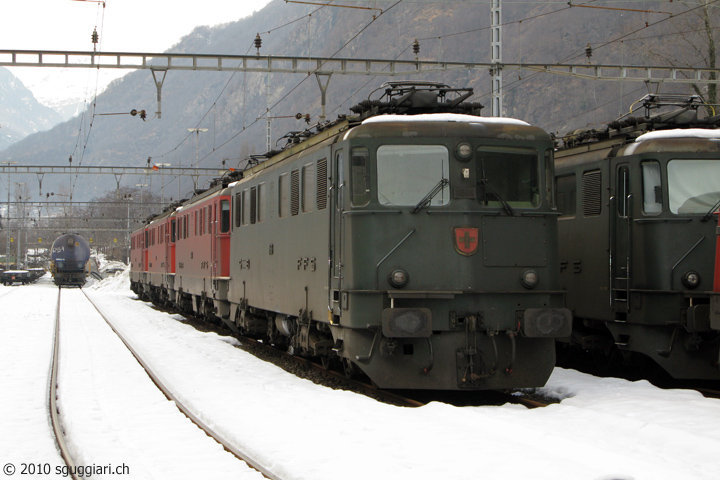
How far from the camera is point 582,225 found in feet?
41.2

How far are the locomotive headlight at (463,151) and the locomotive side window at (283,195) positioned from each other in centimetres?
361

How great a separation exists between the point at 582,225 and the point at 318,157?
411 centimetres

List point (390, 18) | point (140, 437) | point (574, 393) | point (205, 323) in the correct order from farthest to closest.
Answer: point (390, 18) → point (205, 323) → point (574, 393) → point (140, 437)

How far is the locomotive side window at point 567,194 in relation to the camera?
42.4ft

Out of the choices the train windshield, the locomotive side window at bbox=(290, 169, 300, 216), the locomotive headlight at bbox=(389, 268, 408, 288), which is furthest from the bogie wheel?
the train windshield

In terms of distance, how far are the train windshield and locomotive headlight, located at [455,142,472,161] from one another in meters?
2.93

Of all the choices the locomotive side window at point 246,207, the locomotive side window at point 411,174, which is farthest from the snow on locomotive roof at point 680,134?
the locomotive side window at point 246,207

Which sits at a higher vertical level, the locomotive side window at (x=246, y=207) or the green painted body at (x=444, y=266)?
the locomotive side window at (x=246, y=207)

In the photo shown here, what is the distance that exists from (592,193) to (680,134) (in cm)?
157

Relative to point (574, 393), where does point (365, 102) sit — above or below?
above

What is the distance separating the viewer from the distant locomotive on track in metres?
58.6

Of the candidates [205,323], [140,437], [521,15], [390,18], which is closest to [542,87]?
[521,15]

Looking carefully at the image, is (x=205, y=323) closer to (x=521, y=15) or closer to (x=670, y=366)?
(x=670, y=366)

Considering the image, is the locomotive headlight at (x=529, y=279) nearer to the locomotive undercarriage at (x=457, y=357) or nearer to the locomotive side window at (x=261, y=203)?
the locomotive undercarriage at (x=457, y=357)
